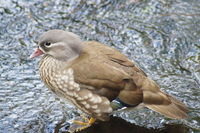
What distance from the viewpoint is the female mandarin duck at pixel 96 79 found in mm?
4707

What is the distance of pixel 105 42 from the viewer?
Answer: 638 cm

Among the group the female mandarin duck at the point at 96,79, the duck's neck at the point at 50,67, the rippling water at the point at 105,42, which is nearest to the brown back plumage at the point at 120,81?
the female mandarin duck at the point at 96,79

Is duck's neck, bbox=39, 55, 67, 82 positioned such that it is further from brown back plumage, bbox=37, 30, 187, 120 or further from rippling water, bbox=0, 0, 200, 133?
rippling water, bbox=0, 0, 200, 133

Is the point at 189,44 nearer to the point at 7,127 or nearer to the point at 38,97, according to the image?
the point at 38,97

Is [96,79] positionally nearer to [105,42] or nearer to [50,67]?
[50,67]

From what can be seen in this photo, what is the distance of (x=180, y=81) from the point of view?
5.61m

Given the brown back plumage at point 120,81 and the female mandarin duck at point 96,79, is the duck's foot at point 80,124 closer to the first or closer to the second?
the female mandarin duck at point 96,79

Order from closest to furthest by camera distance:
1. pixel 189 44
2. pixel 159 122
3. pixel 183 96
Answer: pixel 159 122, pixel 183 96, pixel 189 44

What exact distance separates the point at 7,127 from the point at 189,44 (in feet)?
8.69

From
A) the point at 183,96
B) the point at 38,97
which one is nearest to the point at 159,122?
the point at 183,96

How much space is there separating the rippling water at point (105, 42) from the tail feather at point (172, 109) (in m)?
0.24

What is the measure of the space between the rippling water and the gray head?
2.24 feet

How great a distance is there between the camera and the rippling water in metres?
5.11

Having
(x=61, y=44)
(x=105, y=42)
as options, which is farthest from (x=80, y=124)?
(x=105, y=42)
